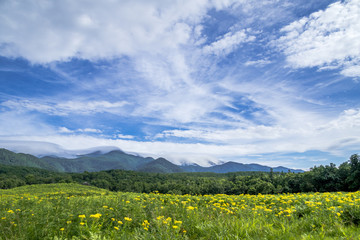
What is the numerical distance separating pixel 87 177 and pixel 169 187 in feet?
226

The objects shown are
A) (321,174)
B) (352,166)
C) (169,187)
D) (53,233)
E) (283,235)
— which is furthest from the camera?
(169,187)

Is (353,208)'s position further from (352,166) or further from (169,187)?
(169,187)

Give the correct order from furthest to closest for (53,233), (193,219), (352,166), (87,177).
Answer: (87,177) → (352,166) → (193,219) → (53,233)

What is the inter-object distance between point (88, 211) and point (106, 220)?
27.9 inches

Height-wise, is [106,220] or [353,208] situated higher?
[353,208]

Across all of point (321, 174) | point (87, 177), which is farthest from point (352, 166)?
→ point (87, 177)

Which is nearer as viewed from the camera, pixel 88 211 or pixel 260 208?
pixel 88 211

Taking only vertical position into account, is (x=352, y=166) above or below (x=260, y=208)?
above

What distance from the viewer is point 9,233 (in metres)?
4.97

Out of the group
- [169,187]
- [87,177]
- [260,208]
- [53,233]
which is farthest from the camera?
[87,177]

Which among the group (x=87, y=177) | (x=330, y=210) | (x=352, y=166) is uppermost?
(x=352, y=166)

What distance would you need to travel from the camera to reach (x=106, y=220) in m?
5.59

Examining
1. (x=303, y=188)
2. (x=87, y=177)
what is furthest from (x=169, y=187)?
(x=87, y=177)

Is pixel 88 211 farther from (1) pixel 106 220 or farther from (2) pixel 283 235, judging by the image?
(2) pixel 283 235
